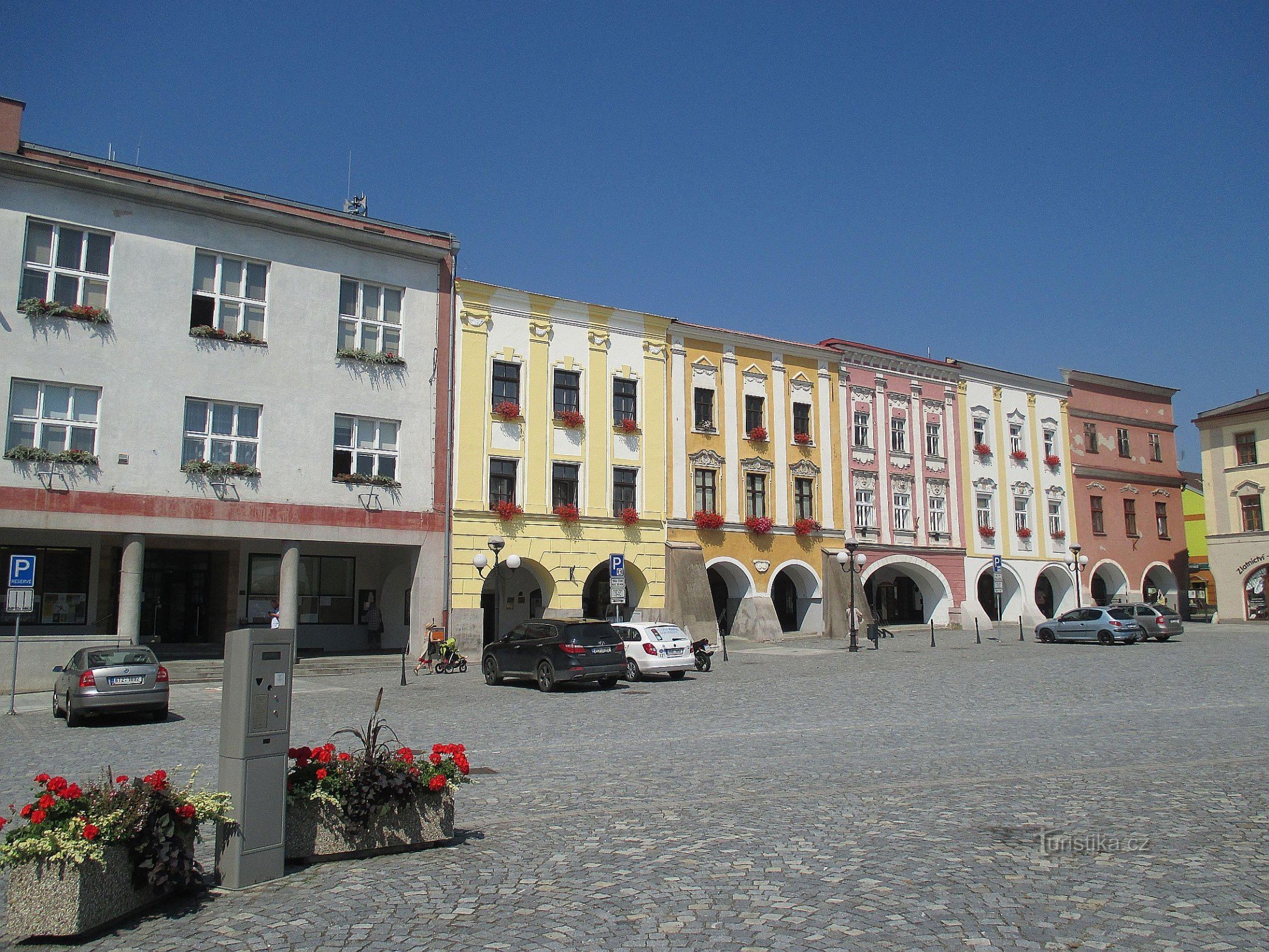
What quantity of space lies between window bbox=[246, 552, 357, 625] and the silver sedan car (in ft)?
48.7

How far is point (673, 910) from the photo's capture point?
245 inches

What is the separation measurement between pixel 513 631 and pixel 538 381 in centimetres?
1273

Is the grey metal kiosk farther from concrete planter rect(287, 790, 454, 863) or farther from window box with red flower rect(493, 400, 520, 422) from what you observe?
window box with red flower rect(493, 400, 520, 422)

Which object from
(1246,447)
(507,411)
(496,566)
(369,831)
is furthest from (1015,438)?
(369,831)

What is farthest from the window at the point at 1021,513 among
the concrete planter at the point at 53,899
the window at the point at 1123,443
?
the concrete planter at the point at 53,899

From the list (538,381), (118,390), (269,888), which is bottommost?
(269,888)

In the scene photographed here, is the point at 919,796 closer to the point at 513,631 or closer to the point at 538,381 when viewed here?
the point at 513,631

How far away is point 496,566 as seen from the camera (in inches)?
1262

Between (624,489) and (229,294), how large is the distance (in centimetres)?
1503

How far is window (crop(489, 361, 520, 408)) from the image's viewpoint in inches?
1352

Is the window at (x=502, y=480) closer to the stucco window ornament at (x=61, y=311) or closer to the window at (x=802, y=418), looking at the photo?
the stucco window ornament at (x=61, y=311)

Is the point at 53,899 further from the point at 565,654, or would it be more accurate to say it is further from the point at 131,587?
the point at 131,587

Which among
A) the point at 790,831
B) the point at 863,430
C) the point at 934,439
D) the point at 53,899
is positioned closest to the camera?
the point at 53,899

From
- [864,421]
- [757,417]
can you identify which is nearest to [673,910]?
[757,417]
